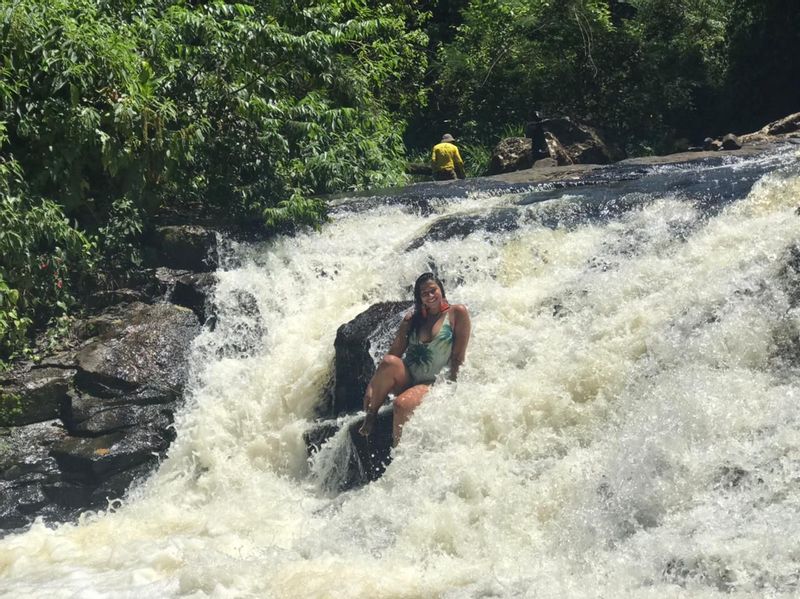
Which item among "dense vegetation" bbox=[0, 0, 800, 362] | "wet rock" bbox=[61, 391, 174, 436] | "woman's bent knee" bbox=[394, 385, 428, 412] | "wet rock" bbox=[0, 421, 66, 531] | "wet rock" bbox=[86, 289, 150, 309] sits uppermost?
"dense vegetation" bbox=[0, 0, 800, 362]

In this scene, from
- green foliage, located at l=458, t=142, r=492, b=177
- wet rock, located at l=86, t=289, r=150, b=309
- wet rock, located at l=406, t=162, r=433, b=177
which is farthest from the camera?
green foliage, located at l=458, t=142, r=492, b=177

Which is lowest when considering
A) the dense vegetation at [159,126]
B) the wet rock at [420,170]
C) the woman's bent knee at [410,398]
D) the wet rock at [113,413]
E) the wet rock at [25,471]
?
the wet rock at [25,471]

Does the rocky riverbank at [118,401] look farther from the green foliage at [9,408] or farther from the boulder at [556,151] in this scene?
the boulder at [556,151]

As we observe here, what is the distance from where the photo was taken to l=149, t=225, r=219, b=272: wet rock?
35.9ft

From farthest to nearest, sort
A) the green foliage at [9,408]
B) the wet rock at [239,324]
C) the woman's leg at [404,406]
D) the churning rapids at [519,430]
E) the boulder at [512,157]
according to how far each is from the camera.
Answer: the boulder at [512,157], the wet rock at [239,324], the green foliage at [9,408], the woman's leg at [404,406], the churning rapids at [519,430]

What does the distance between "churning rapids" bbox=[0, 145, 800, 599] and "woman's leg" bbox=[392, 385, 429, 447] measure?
0.08 metres

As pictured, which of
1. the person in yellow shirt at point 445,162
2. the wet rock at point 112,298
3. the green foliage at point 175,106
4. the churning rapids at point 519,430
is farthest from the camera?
the person in yellow shirt at point 445,162

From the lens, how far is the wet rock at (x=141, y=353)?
9.48 m

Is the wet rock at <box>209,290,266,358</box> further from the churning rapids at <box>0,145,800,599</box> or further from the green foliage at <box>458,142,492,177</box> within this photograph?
the green foliage at <box>458,142,492,177</box>

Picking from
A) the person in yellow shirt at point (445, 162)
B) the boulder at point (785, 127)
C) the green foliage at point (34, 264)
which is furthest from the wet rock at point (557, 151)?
the green foliage at point (34, 264)

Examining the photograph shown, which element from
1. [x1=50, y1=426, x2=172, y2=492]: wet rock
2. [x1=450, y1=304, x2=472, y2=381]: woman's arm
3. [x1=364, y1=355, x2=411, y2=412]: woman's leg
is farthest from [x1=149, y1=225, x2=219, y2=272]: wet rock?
[x1=450, y1=304, x2=472, y2=381]: woman's arm

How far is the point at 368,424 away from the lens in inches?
315

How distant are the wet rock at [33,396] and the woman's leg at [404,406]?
3295 mm

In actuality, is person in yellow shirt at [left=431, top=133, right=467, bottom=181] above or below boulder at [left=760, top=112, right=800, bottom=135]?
above
